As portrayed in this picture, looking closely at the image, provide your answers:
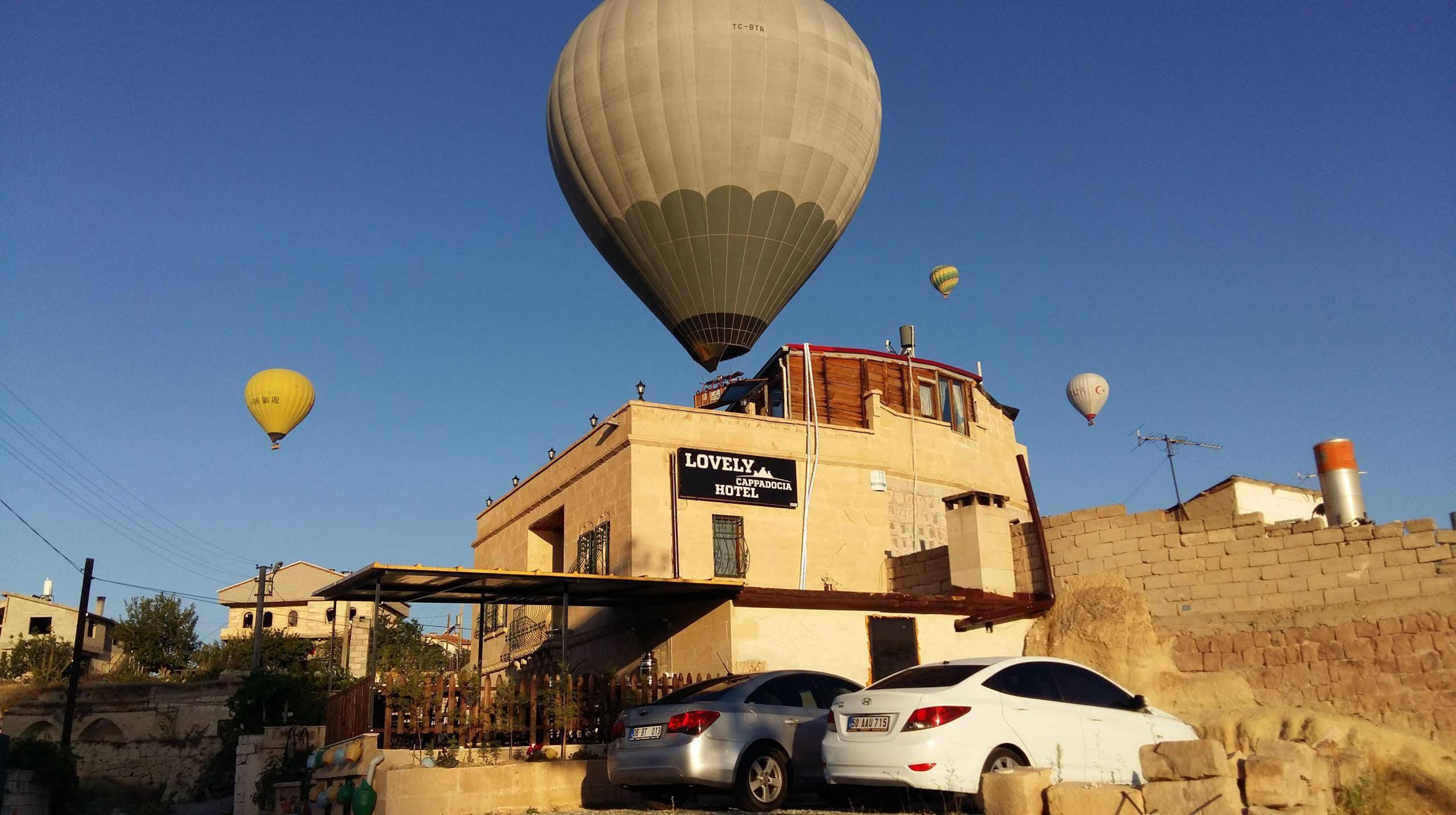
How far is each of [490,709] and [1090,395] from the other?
42.3 meters

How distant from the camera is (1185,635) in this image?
18750 millimetres

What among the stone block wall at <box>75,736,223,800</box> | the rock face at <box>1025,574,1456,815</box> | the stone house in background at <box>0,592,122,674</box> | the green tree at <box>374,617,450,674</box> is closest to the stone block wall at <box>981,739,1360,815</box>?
the rock face at <box>1025,574,1456,815</box>

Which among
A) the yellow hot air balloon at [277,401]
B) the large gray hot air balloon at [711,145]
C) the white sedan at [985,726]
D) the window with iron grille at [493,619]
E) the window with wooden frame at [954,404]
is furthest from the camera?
the yellow hot air balloon at [277,401]

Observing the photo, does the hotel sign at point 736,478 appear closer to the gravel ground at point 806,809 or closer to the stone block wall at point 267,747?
the stone block wall at point 267,747

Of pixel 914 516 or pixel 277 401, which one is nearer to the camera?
pixel 914 516

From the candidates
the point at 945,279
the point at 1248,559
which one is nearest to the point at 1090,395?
the point at 945,279

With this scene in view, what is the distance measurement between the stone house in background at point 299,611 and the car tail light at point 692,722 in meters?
57.9

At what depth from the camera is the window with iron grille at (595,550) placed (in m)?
26.4

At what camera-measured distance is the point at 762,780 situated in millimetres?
11578

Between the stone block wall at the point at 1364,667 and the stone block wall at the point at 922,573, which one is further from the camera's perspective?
the stone block wall at the point at 922,573

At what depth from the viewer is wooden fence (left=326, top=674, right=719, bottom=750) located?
14594 millimetres

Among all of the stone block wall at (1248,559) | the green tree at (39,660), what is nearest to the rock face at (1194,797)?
the stone block wall at (1248,559)

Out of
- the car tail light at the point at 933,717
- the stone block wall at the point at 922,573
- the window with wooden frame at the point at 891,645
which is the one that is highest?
the stone block wall at the point at 922,573

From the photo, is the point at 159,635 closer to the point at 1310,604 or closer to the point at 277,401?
the point at 277,401
